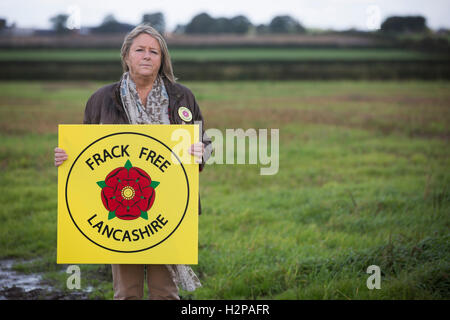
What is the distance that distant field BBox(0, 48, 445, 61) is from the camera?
33031mm

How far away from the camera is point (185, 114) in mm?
3051

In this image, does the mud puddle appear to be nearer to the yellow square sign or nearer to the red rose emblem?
the yellow square sign

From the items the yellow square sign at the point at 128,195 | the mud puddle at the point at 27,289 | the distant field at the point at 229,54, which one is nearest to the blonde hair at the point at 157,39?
the yellow square sign at the point at 128,195

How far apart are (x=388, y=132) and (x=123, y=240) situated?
10.7 m

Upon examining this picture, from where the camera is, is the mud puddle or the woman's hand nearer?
the woman's hand

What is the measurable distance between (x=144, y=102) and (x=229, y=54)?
3594cm

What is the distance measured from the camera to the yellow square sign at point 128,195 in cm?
291

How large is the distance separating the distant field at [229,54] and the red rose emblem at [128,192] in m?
31.3

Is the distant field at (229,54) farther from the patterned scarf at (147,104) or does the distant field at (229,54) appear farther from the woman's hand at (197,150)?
the woman's hand at (197,150)
